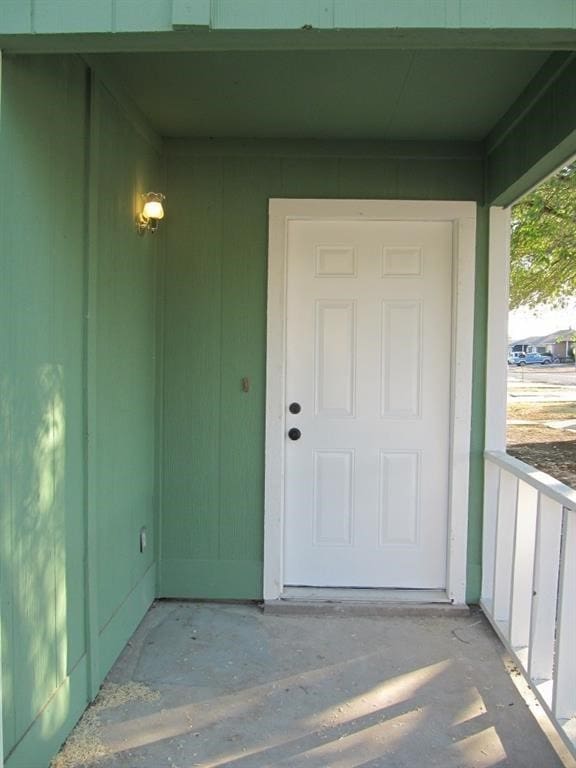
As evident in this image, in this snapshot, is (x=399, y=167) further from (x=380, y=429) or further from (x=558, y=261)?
(x=558, y=261)

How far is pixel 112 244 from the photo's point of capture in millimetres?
2521

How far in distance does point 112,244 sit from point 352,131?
1.33 meters

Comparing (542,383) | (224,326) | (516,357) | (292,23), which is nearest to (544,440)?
(224,326)

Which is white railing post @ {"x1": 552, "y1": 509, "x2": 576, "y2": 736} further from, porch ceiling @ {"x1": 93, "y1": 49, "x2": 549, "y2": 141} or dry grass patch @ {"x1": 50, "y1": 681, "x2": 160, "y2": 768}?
porch ceiling @ {"x1": 93, "y1": 49, "x2": 549, "y2": 141}

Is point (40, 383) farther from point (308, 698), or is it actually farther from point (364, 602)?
point (364, 602)

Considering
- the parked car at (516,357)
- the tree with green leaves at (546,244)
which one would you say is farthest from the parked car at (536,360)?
the tree with green leaves at (546,244)

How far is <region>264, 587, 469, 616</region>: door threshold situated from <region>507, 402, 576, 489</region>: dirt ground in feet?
13.4

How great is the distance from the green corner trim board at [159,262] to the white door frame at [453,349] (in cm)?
5

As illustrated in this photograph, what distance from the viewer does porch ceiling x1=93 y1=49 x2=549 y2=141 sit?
90.4 inches

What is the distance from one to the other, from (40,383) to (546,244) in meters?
7.26

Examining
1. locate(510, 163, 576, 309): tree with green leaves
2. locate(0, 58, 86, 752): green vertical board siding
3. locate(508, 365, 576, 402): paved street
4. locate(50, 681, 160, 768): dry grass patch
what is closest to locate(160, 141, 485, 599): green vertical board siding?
locate(50, 681, 160, 768): dry grass patch

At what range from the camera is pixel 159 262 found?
3.21 meters

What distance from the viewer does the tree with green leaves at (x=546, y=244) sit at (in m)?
6.58

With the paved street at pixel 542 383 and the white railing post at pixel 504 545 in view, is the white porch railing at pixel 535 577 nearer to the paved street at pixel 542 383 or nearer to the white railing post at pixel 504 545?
the white railing post at pixel 504 545
